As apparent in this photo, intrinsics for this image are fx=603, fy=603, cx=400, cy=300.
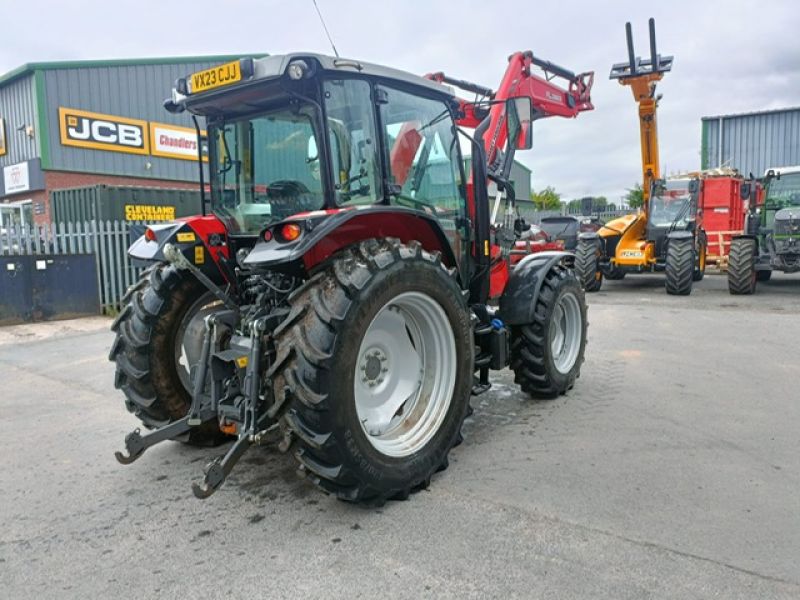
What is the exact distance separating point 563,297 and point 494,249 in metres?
0.85

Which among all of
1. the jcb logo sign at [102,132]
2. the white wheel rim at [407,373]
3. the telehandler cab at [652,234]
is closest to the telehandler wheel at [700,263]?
the telehandler cab at [652,234]

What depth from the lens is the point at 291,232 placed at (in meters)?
2.97

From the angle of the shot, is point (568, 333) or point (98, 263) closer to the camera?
point (568, 333)

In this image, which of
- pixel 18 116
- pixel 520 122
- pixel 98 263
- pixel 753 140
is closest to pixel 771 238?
pixel 520 122

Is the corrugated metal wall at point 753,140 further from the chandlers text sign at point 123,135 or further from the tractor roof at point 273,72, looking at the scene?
the tractor roof at point 273,72

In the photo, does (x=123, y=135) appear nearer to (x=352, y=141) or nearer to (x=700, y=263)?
(x=700, y=263)

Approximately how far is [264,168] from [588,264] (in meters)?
10.2

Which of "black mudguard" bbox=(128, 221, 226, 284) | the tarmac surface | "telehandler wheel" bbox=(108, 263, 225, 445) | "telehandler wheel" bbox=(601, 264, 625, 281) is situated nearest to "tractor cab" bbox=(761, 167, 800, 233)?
"telehandler wheel" bbox=(601, 264, 625, 281)

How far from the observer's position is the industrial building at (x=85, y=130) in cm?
1830

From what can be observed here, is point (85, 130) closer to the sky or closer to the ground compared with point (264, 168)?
closer to the sky

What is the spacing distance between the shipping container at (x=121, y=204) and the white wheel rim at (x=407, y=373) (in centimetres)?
998

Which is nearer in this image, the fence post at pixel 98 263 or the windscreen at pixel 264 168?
the windscreen at pixel 264 168

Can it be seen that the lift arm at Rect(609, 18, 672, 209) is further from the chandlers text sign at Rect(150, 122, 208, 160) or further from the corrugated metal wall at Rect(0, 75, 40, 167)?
the corrugated metal wall at Rect(0, 75, 40, 167)

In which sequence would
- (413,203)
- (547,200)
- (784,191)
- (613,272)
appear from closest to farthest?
(413,203)
(784,191)
(613,272)
(547,200)
